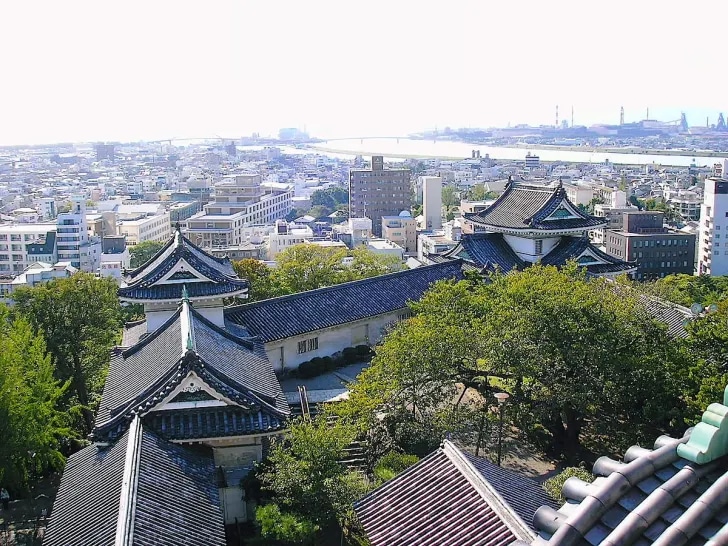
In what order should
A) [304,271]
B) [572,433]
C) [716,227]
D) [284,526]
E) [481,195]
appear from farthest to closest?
1. [481,195]
2. [716,227]
3. [304,271]
4. [572,433]
5. [284,526]

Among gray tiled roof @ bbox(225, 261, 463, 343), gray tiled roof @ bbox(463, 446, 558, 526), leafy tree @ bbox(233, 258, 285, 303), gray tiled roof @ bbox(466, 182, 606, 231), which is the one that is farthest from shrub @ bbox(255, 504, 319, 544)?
gray tiled roof @ bbox(466, 182, 606, 231)

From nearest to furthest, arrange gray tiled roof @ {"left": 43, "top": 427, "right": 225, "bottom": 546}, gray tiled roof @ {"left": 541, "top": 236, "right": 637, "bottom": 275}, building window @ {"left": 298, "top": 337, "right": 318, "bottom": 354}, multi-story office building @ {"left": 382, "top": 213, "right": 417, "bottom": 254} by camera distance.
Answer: gray tiled roof @ {"left": 43, "top": 427, "right": 225, "bottom": 546}
building window @ {"left": 298, "top": 337, "right": 318, "bottom": 354}
gray tiled roof @ {"left": 541, "top": 236, "right": 637, "bottom": 275}
multi-story office building @ {"left": 382, "top": 213, "right": 417, "bottom": 254}

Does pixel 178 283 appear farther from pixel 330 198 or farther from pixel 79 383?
pixel 330 198

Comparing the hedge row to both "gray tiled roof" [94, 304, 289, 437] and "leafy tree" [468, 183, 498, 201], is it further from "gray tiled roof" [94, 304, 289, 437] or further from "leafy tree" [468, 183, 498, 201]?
"leafy tree" [468, 183, 498, 201]

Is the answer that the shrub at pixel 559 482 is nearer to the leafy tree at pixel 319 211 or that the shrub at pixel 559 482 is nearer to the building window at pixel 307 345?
the building window at pixel 307 345

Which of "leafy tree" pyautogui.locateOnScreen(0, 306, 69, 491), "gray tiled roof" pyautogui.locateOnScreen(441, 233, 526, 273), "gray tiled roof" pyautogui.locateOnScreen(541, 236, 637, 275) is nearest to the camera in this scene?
"leafy tree" pyautogui.locateOnScreen(0, 306, 69, 491)

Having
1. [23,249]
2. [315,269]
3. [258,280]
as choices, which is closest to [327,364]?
[315,269]
